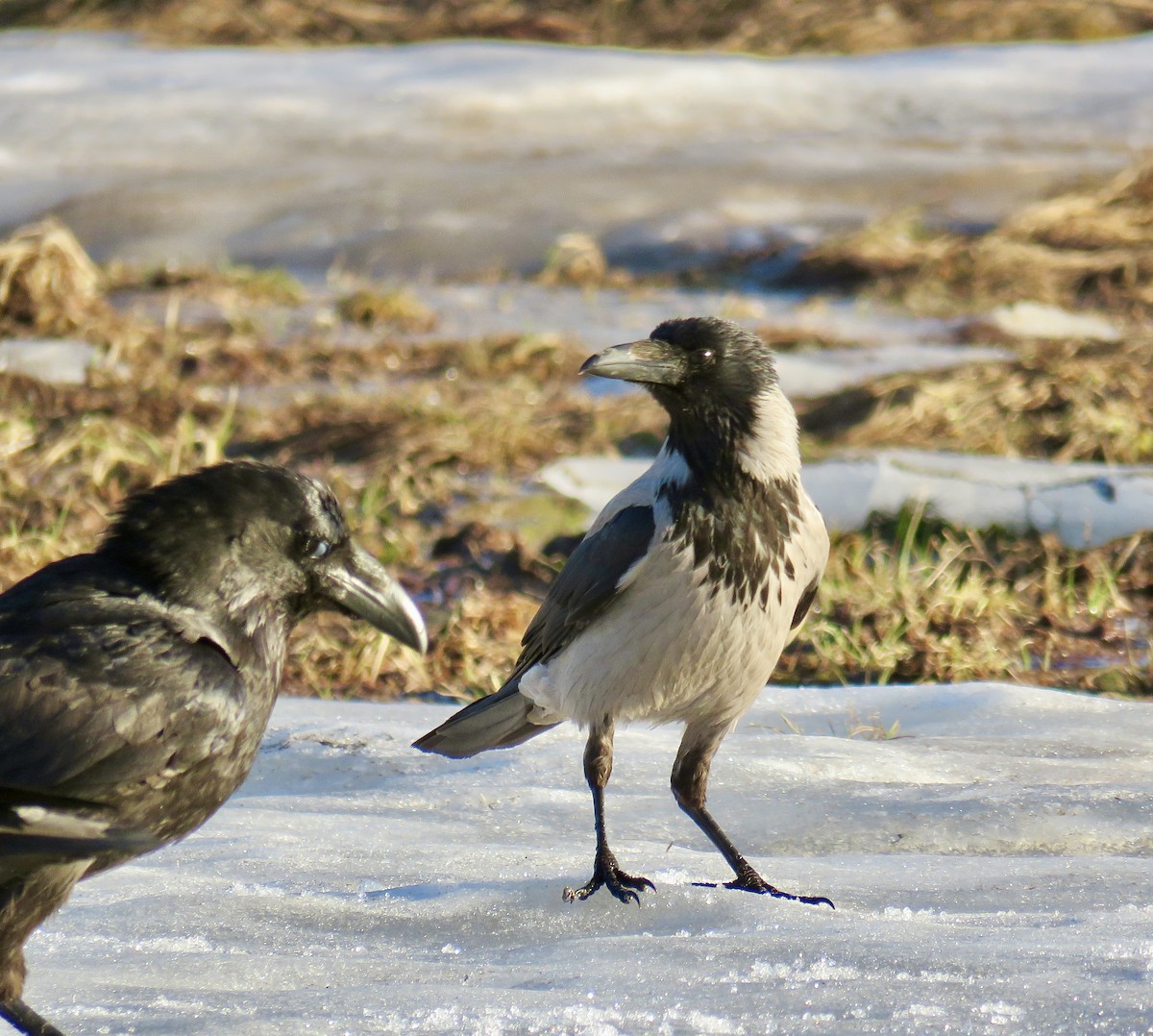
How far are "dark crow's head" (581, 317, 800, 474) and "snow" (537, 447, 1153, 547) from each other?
2534mm

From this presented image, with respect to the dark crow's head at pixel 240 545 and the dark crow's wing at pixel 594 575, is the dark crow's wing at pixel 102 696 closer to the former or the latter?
the dark crow's head at pixel 240 545

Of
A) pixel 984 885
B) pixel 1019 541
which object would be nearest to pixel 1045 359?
pixel 1019 541

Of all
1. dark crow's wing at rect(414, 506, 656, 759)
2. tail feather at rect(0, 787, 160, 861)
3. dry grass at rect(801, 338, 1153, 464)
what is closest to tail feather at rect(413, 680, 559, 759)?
dark crow's wing at rect(414, 506, 656, 759)

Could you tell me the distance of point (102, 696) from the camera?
8.79 feet

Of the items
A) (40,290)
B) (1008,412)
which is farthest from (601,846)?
(40,290)

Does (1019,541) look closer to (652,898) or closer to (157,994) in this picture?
(652,898)

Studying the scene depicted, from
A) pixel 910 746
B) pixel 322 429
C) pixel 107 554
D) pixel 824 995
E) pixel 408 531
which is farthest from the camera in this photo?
pixel 322 429

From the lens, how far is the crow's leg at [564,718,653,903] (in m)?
3.26

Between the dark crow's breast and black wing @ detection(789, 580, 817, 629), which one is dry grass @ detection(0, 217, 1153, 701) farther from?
the dark crow's breast

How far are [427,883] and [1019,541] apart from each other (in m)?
3.49

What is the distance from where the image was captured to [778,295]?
1048 cm

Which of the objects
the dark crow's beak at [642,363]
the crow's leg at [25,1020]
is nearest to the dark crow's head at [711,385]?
the dark crow's beak at [642,363]

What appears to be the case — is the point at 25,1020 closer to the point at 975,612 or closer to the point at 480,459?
the point at 975,612

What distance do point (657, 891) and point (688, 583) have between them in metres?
0.63
